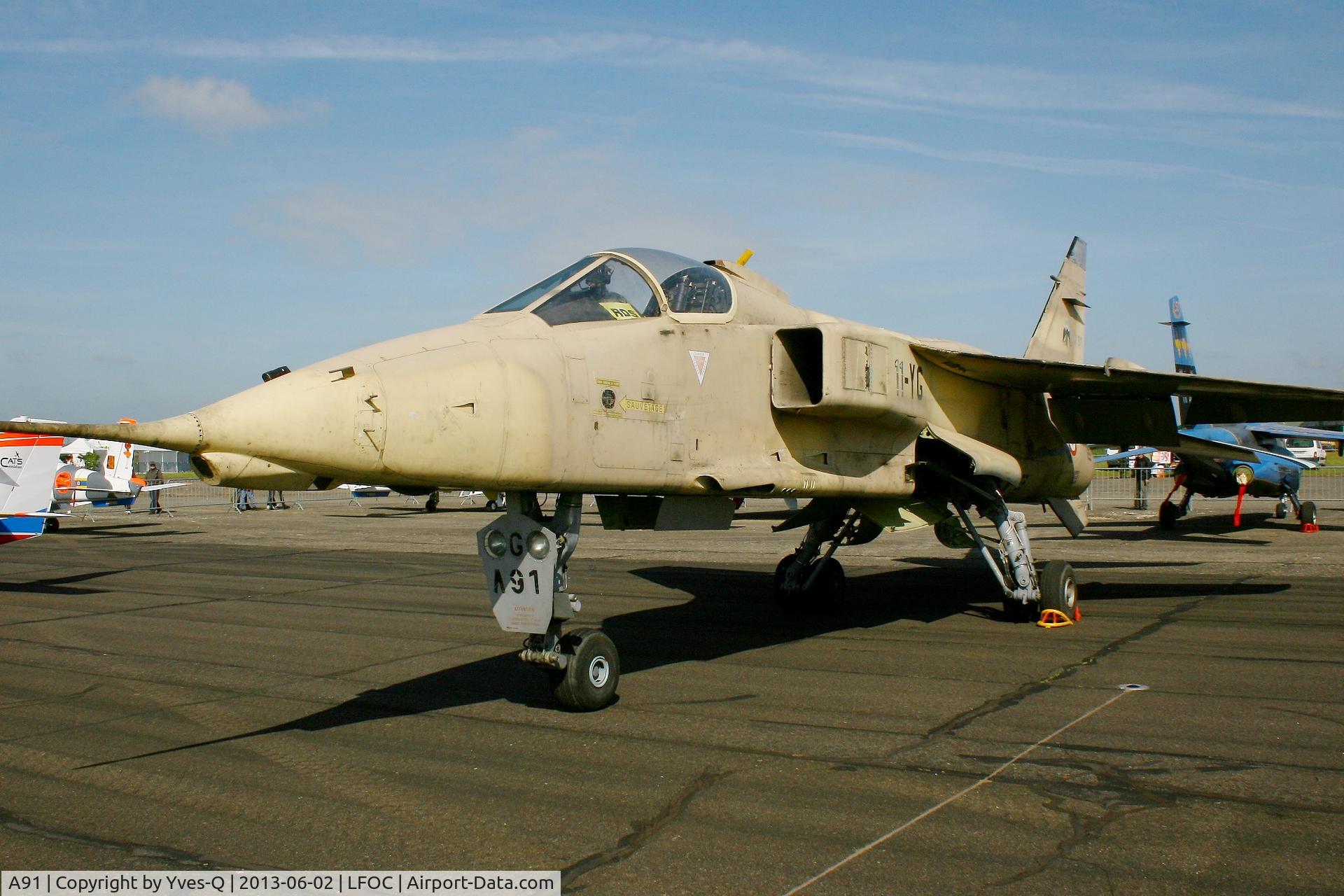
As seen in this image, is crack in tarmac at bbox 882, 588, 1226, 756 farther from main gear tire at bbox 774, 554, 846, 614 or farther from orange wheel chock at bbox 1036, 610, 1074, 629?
main gear tire at bbox 774, 554, 846, 614

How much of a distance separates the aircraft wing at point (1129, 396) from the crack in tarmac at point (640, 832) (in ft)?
18.5

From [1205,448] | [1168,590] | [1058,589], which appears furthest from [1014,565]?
[1205,448]

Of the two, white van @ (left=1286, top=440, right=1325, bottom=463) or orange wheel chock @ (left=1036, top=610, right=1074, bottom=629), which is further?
white van @ (left=1286, top=440, right=1325, bottom=463)

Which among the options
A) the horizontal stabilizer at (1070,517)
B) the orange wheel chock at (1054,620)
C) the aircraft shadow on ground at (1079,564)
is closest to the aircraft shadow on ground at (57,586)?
the orange wheel chock at (1054,620)

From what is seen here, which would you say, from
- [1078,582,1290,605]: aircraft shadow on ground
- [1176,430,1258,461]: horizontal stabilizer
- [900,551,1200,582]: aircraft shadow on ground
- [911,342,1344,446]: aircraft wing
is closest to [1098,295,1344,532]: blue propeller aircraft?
[900,551,1200,582]: aircraft shadow on ground

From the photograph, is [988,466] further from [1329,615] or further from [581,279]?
[581,279]

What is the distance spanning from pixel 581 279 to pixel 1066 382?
6.61 m

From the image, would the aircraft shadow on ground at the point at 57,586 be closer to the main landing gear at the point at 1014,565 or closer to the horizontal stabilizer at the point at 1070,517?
the main landing gear at the point at 1014,565

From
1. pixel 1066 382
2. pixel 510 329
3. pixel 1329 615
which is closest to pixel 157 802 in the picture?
pixel 510 329

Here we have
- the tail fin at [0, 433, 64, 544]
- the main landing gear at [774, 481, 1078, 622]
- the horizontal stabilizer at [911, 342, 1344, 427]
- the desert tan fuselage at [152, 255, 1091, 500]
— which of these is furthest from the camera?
the tail fin at [0, 433, 64, 544]

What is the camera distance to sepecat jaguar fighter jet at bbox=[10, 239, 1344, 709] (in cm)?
567

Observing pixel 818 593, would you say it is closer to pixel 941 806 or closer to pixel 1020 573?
pixel 1020 573

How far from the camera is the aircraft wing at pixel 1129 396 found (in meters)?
10.4

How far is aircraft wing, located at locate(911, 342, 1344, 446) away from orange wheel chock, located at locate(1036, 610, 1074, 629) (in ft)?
8.38
